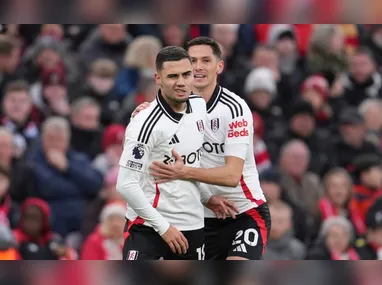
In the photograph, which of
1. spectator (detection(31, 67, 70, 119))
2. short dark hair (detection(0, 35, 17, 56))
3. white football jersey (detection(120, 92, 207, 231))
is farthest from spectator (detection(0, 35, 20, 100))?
white football jersey (detection(120, 92, 207, 231))

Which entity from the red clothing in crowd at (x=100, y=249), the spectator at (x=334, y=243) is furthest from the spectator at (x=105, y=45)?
the spectator at (x=334, y=243)

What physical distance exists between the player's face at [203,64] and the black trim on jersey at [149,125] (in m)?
0.63

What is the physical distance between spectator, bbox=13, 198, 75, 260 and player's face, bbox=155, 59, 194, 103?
3352 mm

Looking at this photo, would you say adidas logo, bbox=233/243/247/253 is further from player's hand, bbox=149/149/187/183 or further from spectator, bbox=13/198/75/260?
spectator, bbox=13/198/75/260

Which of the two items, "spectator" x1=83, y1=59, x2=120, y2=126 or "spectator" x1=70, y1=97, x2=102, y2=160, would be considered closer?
"spectator" x1=70, y1=97, x2=102, y2=160

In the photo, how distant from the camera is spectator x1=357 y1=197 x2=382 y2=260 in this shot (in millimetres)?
12516

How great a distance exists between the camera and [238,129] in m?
8.67

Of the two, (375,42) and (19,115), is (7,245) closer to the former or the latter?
(19,115)

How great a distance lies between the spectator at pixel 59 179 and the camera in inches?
475

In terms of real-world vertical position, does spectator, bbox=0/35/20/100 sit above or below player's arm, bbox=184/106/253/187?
above
